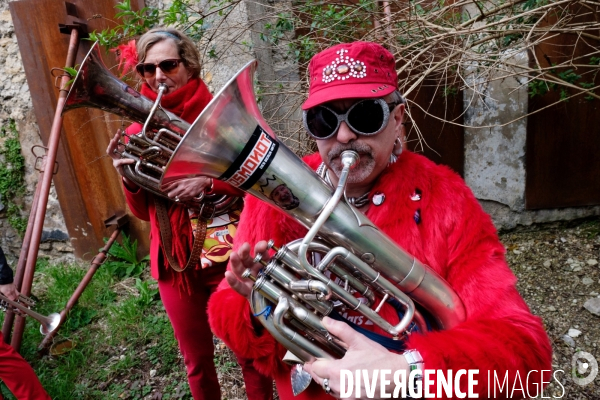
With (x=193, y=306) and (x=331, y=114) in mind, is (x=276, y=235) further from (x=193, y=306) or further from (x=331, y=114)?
(x=193, y=306)

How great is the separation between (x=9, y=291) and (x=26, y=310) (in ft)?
→ 0.64

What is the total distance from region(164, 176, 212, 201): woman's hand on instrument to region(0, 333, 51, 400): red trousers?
1.67 metres

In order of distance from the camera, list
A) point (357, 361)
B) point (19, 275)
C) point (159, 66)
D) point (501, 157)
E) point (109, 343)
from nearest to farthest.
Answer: point (357, 361) < point (159, 66) < point (19, 275) < point (109, 343) < point (501, 157)

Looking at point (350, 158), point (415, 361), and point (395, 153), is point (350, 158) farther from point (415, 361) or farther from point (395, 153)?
point (415, 361)

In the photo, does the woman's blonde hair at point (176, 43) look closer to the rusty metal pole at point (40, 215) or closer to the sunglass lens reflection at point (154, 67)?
the sunglass lens reflection at point (154, 67)

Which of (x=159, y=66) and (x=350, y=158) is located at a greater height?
(x=159, y=66)

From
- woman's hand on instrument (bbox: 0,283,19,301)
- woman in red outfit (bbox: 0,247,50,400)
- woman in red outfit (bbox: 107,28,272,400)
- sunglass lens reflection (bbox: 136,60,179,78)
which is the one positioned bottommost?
woman in red outfit (bbox: 0,247,50,400)

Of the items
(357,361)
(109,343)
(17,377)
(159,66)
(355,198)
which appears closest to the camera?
(357,361)

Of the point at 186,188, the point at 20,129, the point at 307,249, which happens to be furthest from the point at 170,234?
the point at 20,129

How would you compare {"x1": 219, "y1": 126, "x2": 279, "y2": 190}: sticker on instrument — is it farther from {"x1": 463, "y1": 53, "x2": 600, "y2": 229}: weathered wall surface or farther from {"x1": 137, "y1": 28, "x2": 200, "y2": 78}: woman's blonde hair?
{"x1": 463, "y1": 53, "x2": 600, "y2": 229}: weathered wall surface

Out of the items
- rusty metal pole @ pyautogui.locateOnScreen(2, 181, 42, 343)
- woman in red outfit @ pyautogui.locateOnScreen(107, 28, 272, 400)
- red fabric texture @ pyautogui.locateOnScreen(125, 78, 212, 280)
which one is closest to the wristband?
woman in red outfit @ pyautogui.locateOnScreen(107, 28, 272, 400)

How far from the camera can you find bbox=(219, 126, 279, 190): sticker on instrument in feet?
3.94

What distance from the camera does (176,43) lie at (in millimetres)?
2207

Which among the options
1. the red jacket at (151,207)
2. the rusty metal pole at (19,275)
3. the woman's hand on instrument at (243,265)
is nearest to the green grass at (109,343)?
the rusty metal pole at (19,275)
